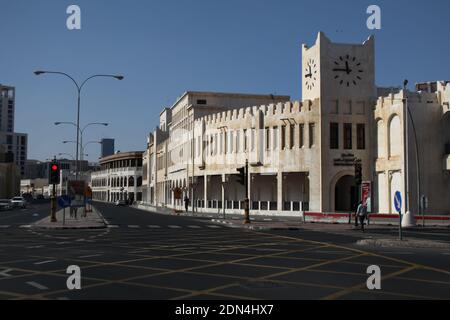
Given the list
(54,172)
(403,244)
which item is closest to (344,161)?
(54,172)

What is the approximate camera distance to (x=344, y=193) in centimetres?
4903

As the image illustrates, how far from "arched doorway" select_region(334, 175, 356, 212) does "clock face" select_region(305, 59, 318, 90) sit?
31.2 feet

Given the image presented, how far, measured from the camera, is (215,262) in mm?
13969

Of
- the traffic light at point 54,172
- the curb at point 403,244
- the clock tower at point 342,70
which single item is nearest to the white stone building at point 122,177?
the clock tower at point 342,70

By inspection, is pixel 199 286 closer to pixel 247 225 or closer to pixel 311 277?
pixel 311 277

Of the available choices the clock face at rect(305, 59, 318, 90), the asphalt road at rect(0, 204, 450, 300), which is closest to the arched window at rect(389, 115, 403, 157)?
the clock face at rect(305, 59, 318, 90)

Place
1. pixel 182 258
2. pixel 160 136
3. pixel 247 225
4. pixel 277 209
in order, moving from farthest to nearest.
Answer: pixel 160 136
pixel 277 209
pixel 247 225
pixel 182 258

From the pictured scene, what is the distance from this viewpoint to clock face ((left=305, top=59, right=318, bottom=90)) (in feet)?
152

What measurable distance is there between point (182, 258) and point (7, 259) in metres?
5.11

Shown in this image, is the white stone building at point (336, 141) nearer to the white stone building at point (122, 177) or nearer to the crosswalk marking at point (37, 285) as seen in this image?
the crosswalk marking at point (37, 285)

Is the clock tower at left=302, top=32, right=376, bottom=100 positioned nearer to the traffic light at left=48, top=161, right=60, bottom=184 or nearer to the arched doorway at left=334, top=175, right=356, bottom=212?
the arched doorway at left=334, top=175, right=356, bottom=212

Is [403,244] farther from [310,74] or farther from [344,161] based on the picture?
[310,74]

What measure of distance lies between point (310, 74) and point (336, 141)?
22.5ft
